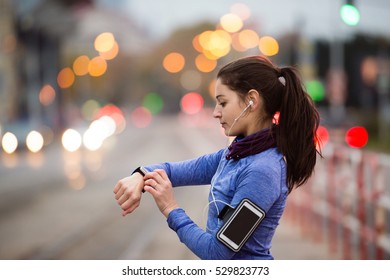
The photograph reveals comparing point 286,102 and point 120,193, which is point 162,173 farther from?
point 286,102

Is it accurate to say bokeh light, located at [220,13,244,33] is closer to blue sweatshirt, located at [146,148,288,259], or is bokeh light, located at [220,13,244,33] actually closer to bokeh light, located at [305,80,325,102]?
blue sweatshirt, located at [146,148,288,259]

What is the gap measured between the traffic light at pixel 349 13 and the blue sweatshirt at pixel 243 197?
8.10ft

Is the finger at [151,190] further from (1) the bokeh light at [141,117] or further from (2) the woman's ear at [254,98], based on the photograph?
(1) the bokeh light at [141,117]

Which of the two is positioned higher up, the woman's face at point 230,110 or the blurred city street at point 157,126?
the blurred city street at point 157,126

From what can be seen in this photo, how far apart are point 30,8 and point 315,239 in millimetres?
30149

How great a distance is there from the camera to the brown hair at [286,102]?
99.5 inches

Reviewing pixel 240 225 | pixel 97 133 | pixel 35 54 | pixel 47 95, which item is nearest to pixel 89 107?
pixel 47 95

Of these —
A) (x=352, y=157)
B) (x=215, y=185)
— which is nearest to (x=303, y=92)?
(x=215, y=185)

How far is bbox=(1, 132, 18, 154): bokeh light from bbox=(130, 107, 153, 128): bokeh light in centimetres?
3875

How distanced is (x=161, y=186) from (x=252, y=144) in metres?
0.28

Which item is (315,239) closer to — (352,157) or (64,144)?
(352,157)

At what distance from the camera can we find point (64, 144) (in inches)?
1446

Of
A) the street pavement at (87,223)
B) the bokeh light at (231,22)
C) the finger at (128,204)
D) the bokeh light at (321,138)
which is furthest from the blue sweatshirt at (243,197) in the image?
the street pavement at (87,223)

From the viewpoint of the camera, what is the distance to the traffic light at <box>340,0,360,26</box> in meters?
4.86
